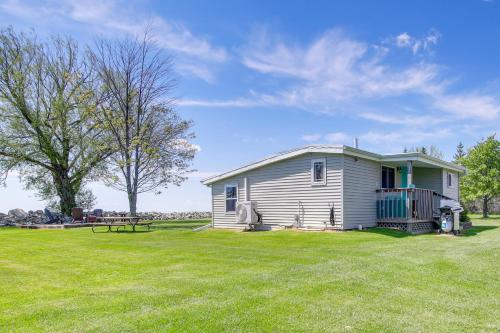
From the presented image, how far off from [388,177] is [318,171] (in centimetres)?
424

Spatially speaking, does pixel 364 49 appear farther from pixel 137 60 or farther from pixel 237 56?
pixel 137 60

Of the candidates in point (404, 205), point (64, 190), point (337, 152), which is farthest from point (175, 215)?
point (404, 205)

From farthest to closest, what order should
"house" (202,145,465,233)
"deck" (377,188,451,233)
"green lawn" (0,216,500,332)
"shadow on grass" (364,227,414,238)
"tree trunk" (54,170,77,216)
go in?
"tree trunk" (54,170,77,216), "deck" (377,188,451,233), "house" (202,145,465,233), "shadow on grass" (364,227,414,238), "green lawn" (0,216,500,332)

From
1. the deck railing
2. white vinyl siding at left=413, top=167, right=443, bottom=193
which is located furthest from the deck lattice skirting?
white vinyl siding at left=413, top=167, right=443, bottom=193

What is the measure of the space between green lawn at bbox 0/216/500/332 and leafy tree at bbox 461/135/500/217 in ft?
69.7

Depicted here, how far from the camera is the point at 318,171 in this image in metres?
15.1

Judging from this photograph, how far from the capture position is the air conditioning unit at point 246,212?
16703 millimetres

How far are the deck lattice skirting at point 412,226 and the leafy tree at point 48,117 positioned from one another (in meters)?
18.1

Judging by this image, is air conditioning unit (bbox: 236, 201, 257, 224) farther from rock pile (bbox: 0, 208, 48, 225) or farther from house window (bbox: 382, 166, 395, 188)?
rock pile (bbox: 0, 208, 48, 225)

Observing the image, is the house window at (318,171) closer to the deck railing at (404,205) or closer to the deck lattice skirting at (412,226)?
the deck railing at (404,205)

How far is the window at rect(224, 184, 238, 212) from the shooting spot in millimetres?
18250

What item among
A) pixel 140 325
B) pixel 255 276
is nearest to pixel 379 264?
pixel 255 276

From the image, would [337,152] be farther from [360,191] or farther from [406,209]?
[406,209]

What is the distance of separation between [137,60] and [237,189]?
12.2 meters
